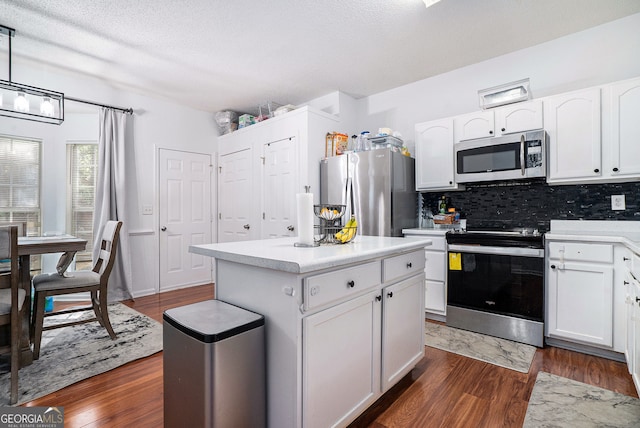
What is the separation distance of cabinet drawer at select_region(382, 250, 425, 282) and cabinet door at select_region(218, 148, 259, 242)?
279cm

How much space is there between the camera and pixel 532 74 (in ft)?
10.0

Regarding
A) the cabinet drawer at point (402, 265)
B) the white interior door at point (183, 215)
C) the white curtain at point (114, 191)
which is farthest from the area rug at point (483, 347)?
the white curtain at point (114, 191)

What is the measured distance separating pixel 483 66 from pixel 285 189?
265 centimetres

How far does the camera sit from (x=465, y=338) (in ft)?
9.00

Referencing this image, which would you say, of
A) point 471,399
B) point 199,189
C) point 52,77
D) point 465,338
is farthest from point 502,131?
point 52,77

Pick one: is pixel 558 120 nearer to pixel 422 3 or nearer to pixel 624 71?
pixel 624 71

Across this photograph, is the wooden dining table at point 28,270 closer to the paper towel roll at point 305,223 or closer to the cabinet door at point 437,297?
the paper towel roll at point 305,223

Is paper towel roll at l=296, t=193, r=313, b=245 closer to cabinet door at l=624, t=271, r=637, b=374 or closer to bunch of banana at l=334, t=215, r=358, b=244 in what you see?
bunch of banana at l=334, t=215, r=358, b=244

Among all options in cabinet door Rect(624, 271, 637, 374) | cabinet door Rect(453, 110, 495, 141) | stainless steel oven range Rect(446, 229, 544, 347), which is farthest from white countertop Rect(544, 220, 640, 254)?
cabinet door Rect(453, 110, 495, 141)

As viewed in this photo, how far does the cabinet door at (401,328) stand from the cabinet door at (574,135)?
1696 millimetres

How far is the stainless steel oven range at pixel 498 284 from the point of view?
2555mm

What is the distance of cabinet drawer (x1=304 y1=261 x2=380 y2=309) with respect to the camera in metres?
1.29

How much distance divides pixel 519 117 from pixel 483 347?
6.82 feet

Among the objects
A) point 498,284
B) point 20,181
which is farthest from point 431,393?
point 20,181
